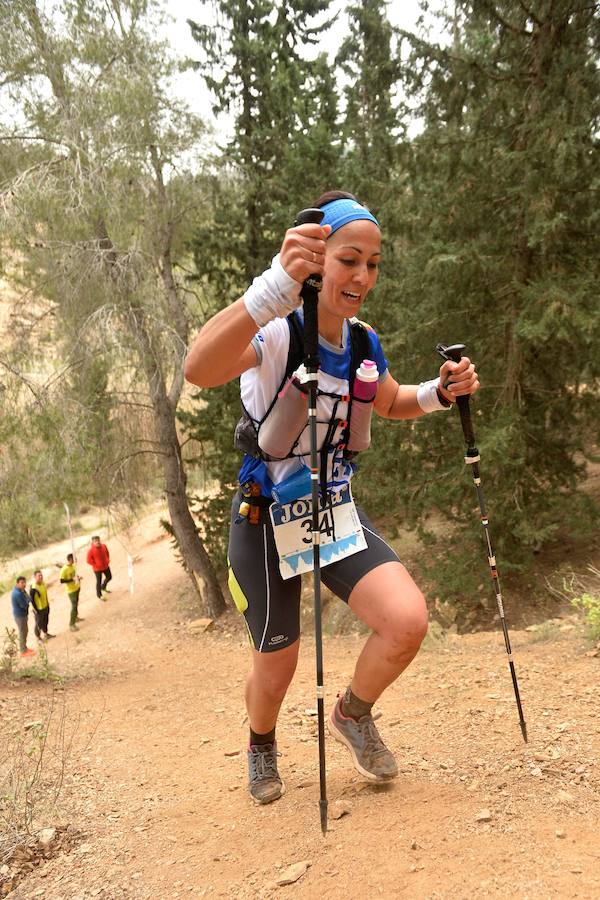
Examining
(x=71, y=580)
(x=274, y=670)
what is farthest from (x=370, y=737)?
(x=71, y=580)

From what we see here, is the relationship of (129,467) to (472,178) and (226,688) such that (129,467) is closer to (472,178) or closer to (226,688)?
(226,688)

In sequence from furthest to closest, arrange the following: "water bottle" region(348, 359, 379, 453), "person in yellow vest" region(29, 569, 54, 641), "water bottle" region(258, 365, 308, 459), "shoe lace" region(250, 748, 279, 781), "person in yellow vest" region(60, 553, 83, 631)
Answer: "person in yellow vest" region(60, 553, 83, 631) < "person in yellow vest" region(29, 569, 54, 641) < "shoe lace" region(250, 748, 279, 781) < "water bottle" region(348, 359, 379, 453) < "water bottle" region(258, 365, 308, 459)

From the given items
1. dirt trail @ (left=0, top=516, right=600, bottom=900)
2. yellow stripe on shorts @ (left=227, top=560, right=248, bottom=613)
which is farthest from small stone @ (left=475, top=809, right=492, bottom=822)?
yellow stripe on shorts @ (left=227, top=560, right=248, bottom=613)

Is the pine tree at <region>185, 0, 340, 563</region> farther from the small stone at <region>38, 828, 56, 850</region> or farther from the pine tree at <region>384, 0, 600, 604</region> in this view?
the small stone at <region>38, 828, 56, 850</region>

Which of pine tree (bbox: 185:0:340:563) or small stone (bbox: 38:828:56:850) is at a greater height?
pine tree (bbox: 185:0:340:563)

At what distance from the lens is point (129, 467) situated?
42.7 feet

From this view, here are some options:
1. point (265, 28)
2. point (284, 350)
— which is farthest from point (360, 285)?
point (265, 28)

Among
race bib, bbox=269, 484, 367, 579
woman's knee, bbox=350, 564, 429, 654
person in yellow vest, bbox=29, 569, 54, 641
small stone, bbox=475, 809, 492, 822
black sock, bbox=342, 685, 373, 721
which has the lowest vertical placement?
person in yellow vest, bbox=29, 569, 54, 641

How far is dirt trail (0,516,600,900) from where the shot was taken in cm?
252

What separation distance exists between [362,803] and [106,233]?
11.3 meters

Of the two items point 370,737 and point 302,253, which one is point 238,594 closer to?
point 370,737

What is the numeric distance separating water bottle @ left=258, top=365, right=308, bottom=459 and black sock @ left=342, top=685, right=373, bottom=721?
4.00 ft

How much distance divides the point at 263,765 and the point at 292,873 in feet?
3.12

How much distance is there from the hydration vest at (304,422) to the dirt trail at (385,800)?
5.03 ft
